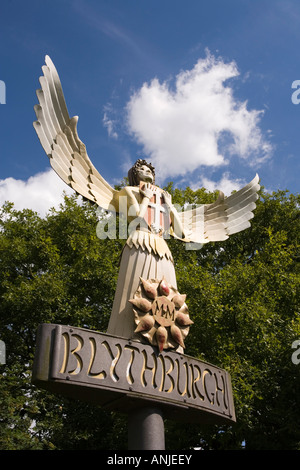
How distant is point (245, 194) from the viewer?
973cm

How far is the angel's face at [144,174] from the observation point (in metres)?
8.88

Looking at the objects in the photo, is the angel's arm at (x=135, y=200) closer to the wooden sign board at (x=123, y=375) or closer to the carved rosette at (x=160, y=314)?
the carved rosette at (x=160, y=314)

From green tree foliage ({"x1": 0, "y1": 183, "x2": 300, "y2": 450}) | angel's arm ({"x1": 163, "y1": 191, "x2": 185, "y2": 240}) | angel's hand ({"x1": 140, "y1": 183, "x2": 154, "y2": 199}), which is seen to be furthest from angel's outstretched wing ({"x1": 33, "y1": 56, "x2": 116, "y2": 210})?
green tree foliage ({"x1": 0, "y1": 183, "x2": 300, "y2": 450})

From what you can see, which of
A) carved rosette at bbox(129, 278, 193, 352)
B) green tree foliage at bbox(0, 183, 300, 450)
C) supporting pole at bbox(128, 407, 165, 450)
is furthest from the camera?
green tree foliage at bbox(0, 183, 300, 450)

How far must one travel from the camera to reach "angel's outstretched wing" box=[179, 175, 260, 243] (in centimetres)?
934

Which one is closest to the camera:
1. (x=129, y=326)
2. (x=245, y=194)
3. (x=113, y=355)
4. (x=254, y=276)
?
(x=113, y=355)

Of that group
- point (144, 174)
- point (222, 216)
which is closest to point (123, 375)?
point (144, 174)

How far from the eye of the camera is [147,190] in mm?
8633

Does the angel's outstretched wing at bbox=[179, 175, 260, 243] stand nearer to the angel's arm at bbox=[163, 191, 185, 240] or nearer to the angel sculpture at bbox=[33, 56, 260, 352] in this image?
the angel sculpture at bbox=[33, 56, 260, 352]

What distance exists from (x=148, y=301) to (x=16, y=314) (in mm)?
8358

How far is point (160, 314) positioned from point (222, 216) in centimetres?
314

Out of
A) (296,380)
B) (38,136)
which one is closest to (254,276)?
(296,380)
